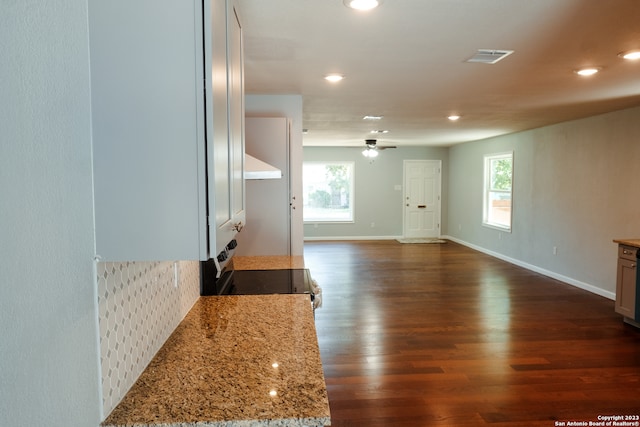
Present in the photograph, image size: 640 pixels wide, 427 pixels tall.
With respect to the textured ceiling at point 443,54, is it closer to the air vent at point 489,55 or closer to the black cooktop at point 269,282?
the air vent at point 489,55

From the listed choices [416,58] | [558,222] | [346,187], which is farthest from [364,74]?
[346,187]

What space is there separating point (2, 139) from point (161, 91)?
1.34ft

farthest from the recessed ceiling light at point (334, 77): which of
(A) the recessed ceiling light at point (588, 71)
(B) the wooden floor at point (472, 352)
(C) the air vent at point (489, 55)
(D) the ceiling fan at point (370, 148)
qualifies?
(D) the ceiling fan at point (370, 148)

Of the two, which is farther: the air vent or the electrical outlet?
the air vent

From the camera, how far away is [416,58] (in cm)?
275

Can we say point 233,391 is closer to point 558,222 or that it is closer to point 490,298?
point 490,298

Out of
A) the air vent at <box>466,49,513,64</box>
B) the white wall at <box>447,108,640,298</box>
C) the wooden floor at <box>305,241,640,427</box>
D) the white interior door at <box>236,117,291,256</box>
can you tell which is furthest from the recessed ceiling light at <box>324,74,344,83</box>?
the white wall at <box>447,108,640,298</box>

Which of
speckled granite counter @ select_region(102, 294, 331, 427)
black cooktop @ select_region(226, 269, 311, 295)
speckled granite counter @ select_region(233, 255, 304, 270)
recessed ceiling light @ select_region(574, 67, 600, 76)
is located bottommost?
speckled granite counter @ select_region(102, 294, 331, 427)

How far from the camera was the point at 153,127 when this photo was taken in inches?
39.9

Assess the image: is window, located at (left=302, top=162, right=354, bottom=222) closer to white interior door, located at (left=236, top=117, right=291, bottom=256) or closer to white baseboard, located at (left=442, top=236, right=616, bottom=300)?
white baseboard, located at (left=442, top=236, right=616, bottom=300)

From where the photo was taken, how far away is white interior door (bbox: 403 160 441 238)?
10.5m

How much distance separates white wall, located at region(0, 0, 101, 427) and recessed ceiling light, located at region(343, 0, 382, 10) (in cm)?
125

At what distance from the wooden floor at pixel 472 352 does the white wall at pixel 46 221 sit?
2057mm

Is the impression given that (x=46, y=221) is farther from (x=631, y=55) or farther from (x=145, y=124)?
(x=631, y=55)
